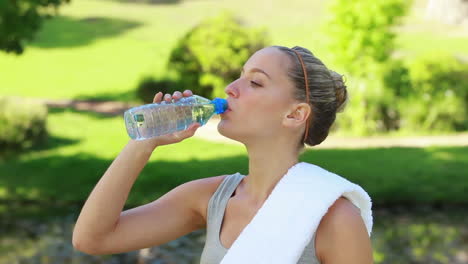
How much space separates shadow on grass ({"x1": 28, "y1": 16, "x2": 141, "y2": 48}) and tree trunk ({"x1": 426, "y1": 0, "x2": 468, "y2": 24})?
1298cm

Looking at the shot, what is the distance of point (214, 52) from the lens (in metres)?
19.9

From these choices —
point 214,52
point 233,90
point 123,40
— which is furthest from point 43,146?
point 123,40

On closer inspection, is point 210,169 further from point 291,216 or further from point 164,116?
point 291,216

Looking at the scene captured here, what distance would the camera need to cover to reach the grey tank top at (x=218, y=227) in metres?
2.32

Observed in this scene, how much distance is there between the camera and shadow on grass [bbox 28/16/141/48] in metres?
32.0

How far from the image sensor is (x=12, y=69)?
28.2 meters

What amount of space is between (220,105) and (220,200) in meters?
0.36

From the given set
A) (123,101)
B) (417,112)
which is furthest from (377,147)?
(123,101)

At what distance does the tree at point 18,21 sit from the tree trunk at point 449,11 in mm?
26413

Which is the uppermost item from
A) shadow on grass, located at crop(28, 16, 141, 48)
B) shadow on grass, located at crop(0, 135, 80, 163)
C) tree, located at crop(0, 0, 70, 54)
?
tree, located at crop(0, 0, 70, 54)

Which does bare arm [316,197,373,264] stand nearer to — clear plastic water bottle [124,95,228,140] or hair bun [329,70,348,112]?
hair bun [329,70,348,112]

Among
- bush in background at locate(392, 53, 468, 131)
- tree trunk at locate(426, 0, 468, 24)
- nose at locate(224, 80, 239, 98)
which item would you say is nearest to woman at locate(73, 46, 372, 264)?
nose at locate(224, 80, 239, 98)

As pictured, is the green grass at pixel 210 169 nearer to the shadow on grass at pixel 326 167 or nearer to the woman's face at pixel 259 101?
the shadow on grass at pixel 326 167

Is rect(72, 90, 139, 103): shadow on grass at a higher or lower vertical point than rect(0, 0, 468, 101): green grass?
higher
